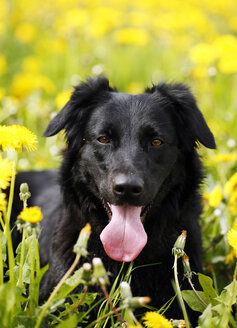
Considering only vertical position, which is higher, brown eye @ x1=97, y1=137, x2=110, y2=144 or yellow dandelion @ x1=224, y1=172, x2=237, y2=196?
brown eye @ x1=97, y1=137, x2=110, y2=144

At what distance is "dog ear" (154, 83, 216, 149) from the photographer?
9.28 ft

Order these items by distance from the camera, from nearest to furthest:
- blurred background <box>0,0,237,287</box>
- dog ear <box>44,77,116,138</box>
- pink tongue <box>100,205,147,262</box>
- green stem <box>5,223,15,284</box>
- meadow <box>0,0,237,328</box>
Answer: green stem <box>5,223,15,284</box> → meadow <box>0,0,237,328</box> → pink tongue <box>100,205,147,262</box> → dog ear <box>44,77,116,138</box> → blurred background <box>0,0,237,287</box>

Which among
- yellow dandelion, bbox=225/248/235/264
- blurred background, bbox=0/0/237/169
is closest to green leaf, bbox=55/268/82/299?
yellow dandelion, bbox=225/248/235/264

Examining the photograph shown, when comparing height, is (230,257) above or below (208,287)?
below

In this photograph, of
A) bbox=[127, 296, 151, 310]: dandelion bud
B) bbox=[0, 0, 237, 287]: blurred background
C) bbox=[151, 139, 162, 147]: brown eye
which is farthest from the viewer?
bbox=[0, 0, 237, 287]: blurred background

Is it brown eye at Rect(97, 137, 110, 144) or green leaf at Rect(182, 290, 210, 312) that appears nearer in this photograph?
green leaf at Rect(182, 290, 210, 312)

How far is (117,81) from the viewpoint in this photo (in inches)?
297

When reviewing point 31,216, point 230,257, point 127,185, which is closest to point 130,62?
point 230,257

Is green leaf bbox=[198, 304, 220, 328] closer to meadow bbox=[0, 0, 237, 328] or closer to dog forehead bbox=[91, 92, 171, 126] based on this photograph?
meadow bbox=[0, 0, 237, 328]

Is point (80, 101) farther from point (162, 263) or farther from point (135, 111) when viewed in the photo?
point (162, 263)

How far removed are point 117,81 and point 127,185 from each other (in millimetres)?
5418

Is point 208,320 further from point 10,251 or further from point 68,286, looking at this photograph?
point 10,251

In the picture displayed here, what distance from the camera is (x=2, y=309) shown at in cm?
169

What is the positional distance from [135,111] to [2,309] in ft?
5.05
